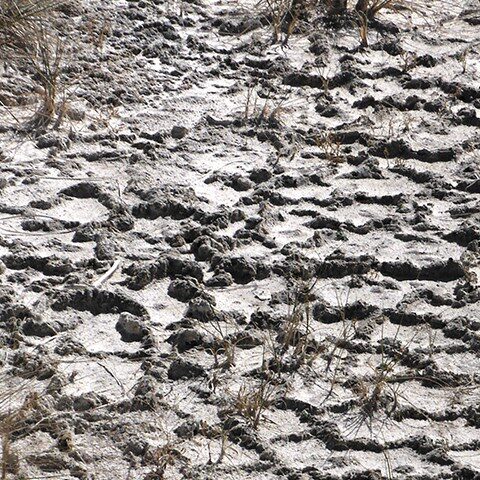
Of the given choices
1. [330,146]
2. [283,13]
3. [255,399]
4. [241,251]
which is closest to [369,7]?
[283,13]

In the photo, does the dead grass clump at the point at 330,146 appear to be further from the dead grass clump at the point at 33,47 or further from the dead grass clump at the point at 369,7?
the dead grass clump at the point at 369,7

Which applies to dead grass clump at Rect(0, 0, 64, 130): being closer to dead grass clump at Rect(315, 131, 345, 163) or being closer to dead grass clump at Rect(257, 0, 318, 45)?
dead grass clump at Rect(315, 131, 345, 163)

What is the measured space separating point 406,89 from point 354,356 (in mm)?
2103

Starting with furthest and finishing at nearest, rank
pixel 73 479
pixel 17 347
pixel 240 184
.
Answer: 1. pixel 240 184
2. pixel 17 347
3. pixel 73 479

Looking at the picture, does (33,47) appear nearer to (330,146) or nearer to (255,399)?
(330,146)

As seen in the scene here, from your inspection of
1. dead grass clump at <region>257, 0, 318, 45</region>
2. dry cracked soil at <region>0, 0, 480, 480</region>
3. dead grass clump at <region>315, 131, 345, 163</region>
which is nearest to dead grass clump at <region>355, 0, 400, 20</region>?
dry cracked soil at <region>0, 0, 480, 480</region>

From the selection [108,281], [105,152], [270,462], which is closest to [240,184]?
[105,152]

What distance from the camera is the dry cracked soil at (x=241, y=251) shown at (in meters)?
3.35

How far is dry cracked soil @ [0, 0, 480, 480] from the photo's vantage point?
3354 millimetres

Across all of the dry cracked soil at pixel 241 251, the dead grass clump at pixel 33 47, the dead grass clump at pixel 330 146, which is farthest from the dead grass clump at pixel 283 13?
the dead grass clump at pixel 33 47

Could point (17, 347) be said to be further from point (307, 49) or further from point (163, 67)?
point (307, 49)

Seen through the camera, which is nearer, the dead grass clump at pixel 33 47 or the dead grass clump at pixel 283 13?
the dead grass clump at pixel 33 47

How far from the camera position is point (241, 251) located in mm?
4297

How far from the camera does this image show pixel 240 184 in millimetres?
4688
